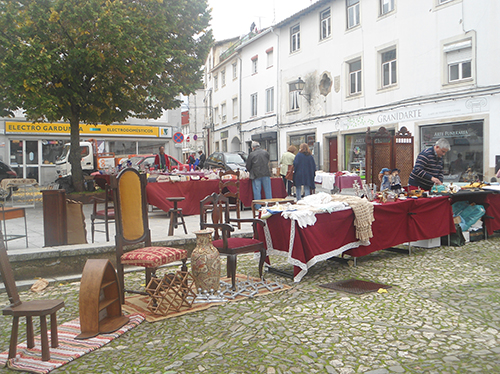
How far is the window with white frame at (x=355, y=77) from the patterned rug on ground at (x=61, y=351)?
16.2 metres

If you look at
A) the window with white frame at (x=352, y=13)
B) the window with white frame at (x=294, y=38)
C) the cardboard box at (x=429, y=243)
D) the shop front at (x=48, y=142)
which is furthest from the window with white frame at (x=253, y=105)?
the cardboard box at (x=429, y=243)

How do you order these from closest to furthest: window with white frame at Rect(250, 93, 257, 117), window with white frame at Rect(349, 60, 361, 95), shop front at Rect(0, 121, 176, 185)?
1. window with white frame at Rect(349, 60, 361, 95)
2. shop front at Rect(0, 121, 176, 185)
3. window with white frame at Rect(250, 93, 257, 117)

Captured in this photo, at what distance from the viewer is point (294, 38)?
2280cm

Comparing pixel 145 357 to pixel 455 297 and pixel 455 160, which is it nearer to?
pixel 455 297

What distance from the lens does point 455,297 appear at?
4707mm

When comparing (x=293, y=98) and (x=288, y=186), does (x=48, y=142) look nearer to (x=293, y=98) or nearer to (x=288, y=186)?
(x=293, y=98)

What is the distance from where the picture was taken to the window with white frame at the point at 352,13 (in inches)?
719

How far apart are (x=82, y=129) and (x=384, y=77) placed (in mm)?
15167

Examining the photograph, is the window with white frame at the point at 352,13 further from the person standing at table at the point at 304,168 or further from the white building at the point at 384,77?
the person standing at table at the point at 304,168

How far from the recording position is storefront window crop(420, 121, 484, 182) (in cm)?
1390

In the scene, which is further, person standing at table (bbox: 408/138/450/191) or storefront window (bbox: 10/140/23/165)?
storefront window (bbox: 10/140/23/165)

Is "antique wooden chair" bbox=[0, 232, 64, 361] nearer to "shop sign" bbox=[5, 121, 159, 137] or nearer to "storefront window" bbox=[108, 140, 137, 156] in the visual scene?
"shop sign" bbox=[5, 121, 159, 137]

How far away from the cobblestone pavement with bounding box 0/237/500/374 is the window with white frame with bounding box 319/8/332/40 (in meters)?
16.5

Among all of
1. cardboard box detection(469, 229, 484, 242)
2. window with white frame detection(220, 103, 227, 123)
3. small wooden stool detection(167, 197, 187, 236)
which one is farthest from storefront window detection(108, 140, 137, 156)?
cardboard box detection(469, 229, 484, 242)
